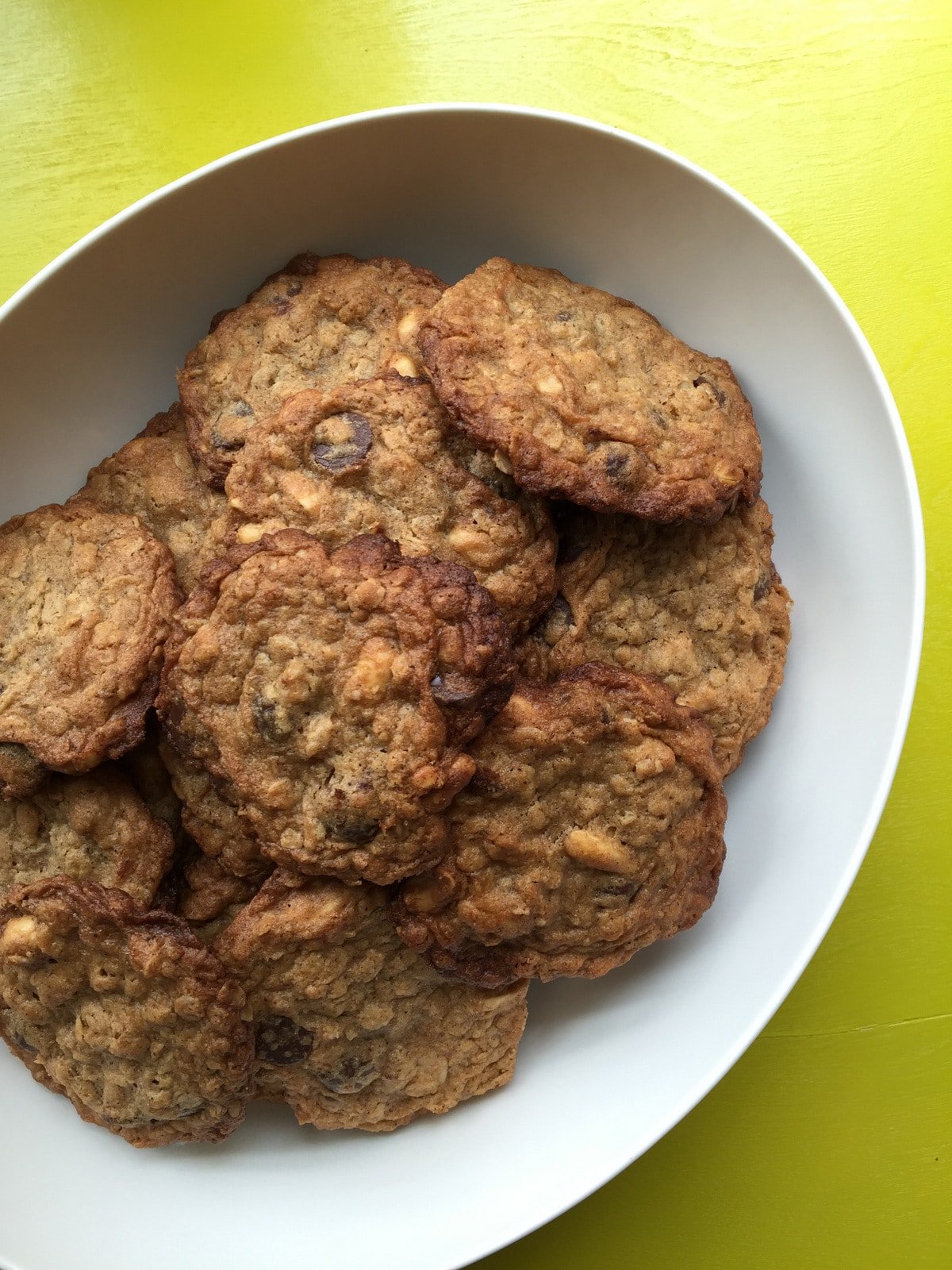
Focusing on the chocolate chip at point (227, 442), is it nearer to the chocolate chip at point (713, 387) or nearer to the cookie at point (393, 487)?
the cookie at point (393, 487)

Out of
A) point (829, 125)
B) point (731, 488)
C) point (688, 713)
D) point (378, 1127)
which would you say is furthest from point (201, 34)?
point (378, 1127)

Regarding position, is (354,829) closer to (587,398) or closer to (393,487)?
(393,487)

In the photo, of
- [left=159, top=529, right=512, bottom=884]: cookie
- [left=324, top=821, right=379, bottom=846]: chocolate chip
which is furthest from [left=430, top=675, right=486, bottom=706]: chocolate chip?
[left=324, top=821, right=379, bottom=846]: chocolate chip

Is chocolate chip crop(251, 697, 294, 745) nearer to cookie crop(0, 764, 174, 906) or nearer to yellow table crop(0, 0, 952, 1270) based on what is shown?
cookie crop(0, 764, 174, 906)

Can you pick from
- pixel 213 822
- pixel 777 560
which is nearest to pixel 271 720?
pixel 213 822

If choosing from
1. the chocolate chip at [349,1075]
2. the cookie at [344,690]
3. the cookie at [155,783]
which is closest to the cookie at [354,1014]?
the chocolate chip at [349,1075]

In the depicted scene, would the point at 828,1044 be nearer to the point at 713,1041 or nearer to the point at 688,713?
the point at 713,1041
